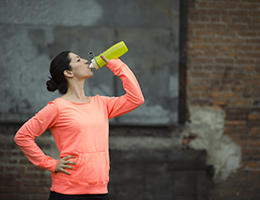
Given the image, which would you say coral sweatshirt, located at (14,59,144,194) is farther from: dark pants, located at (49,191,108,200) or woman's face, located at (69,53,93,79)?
woman's face, located at (69,53,93,79)

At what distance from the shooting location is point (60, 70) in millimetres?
2004

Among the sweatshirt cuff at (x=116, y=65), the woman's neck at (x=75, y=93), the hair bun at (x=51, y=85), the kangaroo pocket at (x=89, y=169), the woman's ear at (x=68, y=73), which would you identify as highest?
the sweatshirt cuff at (x=116, y=65)

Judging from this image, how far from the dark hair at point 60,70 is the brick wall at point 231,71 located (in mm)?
2059

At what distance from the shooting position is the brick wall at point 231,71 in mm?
3717

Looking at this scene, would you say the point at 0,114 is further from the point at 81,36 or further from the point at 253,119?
the point at 253,119

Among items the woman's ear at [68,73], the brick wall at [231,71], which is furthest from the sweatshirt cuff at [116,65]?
the brick wall at [231,71]

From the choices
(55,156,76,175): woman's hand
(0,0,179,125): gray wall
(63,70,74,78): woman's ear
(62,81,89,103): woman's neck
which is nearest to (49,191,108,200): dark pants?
(55,156,76,175): woman's hand

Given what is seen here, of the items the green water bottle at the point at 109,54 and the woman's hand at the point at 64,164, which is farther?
the green water bottle at the point at 109,54

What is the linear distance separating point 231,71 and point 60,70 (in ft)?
8.08

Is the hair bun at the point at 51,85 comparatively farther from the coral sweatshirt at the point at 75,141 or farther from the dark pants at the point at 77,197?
the dark pants at the point at 77,197

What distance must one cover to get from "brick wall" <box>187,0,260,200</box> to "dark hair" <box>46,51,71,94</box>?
206 cm

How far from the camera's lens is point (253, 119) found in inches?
148

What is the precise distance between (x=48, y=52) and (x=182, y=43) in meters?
1.65

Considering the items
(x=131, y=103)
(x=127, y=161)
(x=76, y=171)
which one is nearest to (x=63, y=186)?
(x=76, y=171)
